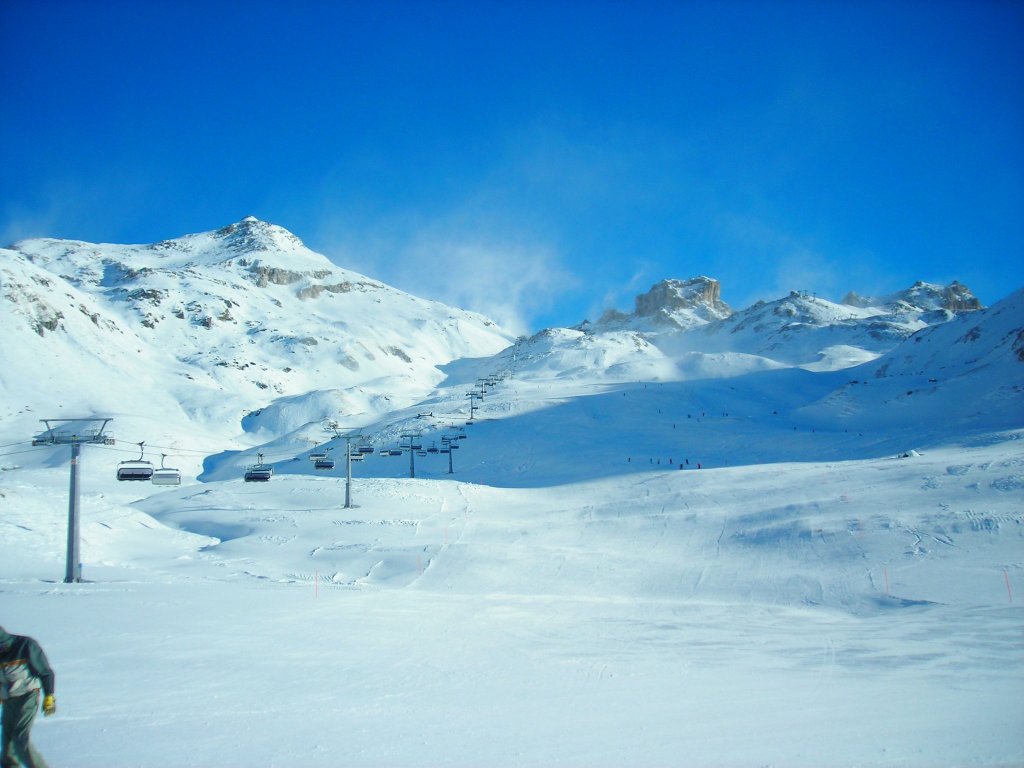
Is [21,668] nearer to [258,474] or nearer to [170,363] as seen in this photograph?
[258,474]

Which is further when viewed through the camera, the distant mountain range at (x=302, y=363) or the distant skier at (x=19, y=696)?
the distant mountain range at (x=302, y=363)

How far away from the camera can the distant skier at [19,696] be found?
6.19 meters

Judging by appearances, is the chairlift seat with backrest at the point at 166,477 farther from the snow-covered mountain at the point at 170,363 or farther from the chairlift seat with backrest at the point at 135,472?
the snow-covered mountain at the point at 170,363

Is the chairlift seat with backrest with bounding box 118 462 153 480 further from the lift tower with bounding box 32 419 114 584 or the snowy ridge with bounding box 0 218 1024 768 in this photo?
the snowy ridge with bounding box 0 218 1024 768

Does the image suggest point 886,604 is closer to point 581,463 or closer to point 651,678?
point 651,678

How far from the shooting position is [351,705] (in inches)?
390

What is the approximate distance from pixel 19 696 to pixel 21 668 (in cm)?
26

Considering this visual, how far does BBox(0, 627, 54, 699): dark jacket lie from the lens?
6172 millimetres

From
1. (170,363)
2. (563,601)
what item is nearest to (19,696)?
(563,601)

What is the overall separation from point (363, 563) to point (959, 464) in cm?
3240

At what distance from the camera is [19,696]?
624cm

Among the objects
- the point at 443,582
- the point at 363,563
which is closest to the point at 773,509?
the point at 443,582

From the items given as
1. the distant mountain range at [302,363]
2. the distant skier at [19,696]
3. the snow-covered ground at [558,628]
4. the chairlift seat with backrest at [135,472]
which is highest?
the distant mountain range at [302,363]

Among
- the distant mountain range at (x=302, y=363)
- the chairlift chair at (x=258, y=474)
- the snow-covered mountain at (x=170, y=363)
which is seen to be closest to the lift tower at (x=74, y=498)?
the chairlift chair at (x=258, y=474)
